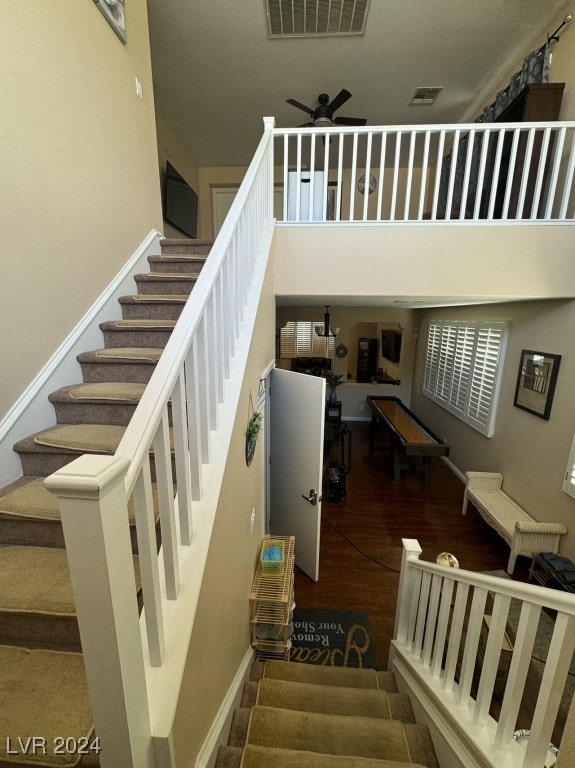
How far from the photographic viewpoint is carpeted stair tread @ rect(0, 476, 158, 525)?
127 cm

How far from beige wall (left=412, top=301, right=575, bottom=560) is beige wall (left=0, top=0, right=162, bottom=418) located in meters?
3.83

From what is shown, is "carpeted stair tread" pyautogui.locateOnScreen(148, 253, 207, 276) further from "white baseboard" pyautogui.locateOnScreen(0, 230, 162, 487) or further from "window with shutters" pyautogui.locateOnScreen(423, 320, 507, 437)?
"window with shutters" pyautogui.locateOnScreen(423, 320, 507, 437)

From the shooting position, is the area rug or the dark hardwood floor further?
the dark hardwood floor

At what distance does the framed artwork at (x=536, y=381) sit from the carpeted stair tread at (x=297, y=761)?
2938 millimetres

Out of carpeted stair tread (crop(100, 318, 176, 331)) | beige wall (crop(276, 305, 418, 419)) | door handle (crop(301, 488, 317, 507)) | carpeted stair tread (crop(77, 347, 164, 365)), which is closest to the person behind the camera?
carpeted stair tread (crop(77, 347, 164, 365))

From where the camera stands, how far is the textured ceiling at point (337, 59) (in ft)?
Result: 9.61

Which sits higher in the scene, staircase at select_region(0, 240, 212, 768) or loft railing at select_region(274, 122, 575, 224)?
loft railing at select_region(274, 122, 575, 224)

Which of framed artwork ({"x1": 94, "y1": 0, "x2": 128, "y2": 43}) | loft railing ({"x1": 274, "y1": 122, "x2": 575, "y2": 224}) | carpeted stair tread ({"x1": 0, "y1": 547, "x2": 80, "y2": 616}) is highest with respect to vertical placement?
framed artwork ({"x1": 94, "y1": 0, "x2": 128, "y2": 43})

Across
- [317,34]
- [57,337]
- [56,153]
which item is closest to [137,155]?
[56,153]

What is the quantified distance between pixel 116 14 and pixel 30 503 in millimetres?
3309

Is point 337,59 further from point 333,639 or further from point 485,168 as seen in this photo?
point 333,639

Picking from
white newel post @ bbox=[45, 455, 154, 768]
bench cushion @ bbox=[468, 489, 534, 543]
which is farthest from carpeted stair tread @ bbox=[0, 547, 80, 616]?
bench cushion @ bbox=[468, 489, 534, 543]

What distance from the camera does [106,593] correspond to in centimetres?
56

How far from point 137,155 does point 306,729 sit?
12.7 feet
